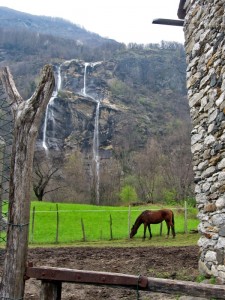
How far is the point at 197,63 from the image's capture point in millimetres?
6438

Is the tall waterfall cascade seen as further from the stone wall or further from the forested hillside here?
the stone wall

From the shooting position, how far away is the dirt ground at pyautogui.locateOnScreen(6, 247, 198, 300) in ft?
19.3

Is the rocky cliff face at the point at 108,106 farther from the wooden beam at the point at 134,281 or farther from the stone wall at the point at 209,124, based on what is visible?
the wooden beam at the point at 134,281

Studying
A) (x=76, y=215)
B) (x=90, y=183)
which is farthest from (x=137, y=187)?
(x=76, y=215)

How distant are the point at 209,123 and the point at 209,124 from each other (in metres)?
0.02

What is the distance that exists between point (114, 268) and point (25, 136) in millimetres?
4652

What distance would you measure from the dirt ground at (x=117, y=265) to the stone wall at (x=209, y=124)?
37.0 inches

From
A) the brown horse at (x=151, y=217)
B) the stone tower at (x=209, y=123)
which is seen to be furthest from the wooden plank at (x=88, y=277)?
the brown horse at (x=151, y=217)

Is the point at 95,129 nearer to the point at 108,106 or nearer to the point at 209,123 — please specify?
the point at 108,106

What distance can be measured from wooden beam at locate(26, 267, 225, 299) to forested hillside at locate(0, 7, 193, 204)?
30.5 metres

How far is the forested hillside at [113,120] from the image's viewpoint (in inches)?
1522

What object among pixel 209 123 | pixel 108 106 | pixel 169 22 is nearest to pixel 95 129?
pixel 108 106

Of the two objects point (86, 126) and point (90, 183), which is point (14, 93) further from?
point (86, 126)

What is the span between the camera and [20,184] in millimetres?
3686
